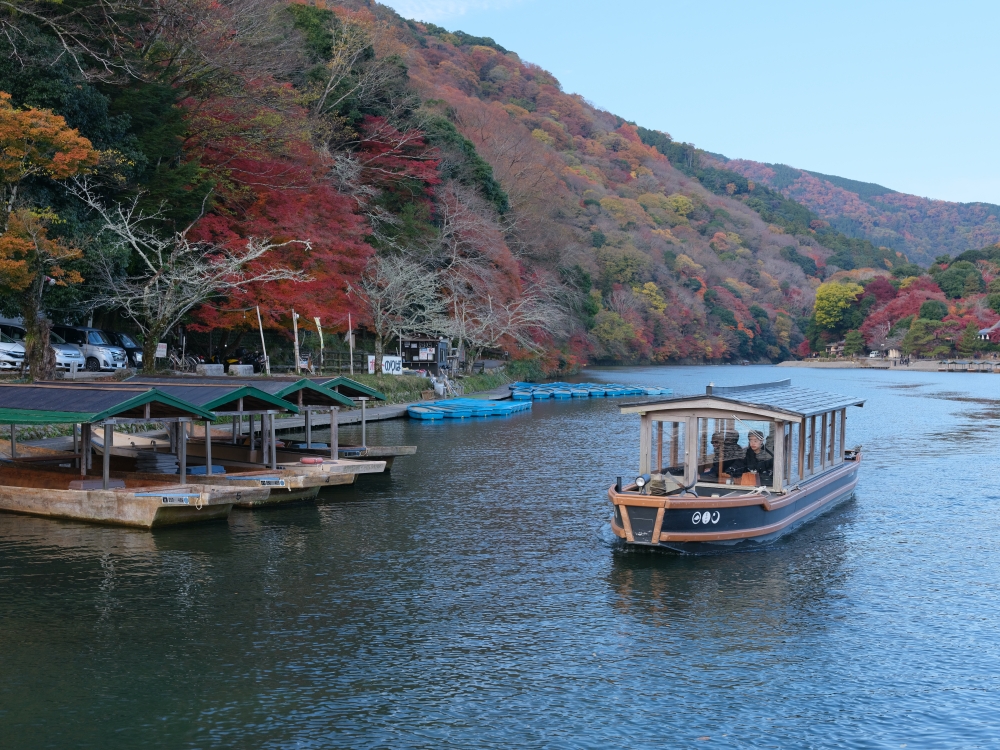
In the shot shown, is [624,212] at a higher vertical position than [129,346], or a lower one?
higher

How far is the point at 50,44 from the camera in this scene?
32.0 metres

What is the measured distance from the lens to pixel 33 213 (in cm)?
2869

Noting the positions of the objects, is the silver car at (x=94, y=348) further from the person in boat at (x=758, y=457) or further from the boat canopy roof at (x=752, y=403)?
the person in boat at (x=758, y=457)

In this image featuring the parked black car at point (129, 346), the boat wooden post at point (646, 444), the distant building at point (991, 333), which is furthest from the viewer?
the distant building at point (991, 333)

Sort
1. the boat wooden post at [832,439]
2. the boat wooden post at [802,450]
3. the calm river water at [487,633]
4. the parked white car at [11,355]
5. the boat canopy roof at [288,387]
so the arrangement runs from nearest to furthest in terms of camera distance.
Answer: the calm river water at [487,633] < the boat wooden post at [802,450] < the boat canopy roof at [288,387] < the boat wooden post at [832,439] < the parked white car at [11,355]

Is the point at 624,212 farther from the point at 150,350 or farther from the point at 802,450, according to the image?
the point at 802,450

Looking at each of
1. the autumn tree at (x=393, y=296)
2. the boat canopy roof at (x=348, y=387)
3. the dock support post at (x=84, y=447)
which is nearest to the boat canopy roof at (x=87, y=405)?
the dock support post at (x=84, y=447)

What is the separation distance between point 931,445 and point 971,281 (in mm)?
114400

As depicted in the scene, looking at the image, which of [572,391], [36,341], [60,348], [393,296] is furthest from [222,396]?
[572,391]

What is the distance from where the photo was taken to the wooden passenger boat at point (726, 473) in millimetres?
17375

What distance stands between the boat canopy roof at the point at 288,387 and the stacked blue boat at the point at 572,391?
33412 millimetres

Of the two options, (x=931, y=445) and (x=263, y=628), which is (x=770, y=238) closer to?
(x=931, y=445)

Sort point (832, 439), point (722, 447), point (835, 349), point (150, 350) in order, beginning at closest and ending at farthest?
point (722, 447), point (832, 439), point (150, 350), point (835, 349)

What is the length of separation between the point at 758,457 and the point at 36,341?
2310 cm
